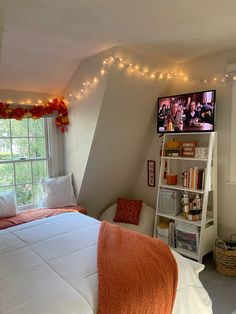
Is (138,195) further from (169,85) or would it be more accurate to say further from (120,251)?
(120,251)

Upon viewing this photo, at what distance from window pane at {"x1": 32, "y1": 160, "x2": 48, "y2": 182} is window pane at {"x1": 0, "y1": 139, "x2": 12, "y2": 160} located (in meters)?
0.35

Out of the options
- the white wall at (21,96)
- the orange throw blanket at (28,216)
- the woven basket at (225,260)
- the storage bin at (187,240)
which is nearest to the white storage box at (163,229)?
the storage bin at (187,240)

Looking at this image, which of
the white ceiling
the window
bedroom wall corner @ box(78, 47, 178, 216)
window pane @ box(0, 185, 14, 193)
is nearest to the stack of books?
bedroom wall corner @ box(78, 47, 178, 216)

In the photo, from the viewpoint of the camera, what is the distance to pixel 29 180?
3.36 metres

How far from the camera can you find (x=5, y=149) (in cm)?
314

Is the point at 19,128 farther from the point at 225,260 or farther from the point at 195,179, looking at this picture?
the point at 225,260

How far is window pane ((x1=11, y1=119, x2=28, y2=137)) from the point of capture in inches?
125

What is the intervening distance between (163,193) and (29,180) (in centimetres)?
176

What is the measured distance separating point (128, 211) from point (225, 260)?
132cm

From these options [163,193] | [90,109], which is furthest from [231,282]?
[90,109]

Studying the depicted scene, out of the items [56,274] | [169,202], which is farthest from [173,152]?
[56,274]

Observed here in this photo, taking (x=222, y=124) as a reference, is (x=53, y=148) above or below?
below

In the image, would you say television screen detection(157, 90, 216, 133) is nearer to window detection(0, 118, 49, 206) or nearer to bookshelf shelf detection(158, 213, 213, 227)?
bookshelf shelf detection(158, 213, 213, 227)

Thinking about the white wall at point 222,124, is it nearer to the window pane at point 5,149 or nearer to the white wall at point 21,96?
the white wall at point 21,96
